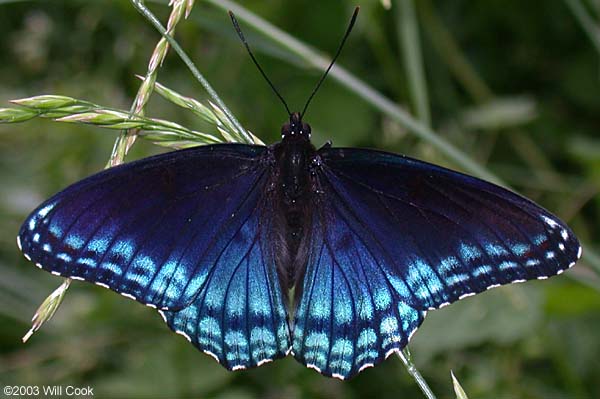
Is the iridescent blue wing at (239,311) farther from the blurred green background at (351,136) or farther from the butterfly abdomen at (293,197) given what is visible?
the blurred green background at (351,136)

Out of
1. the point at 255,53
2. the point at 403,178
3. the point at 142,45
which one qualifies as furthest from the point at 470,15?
the point at 403,178

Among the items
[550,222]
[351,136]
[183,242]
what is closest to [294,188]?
[183,242]

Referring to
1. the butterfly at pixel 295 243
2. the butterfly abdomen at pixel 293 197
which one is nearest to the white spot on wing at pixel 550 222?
the butterfly at pixel 295 243

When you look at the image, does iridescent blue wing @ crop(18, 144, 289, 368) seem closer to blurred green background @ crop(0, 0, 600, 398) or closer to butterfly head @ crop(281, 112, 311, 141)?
butterfly head @ crop(281, 112, 311, 141)

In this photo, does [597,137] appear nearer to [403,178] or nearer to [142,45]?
[142,45]

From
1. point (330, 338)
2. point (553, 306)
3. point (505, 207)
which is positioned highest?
point (553, 306)
